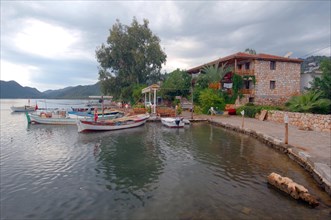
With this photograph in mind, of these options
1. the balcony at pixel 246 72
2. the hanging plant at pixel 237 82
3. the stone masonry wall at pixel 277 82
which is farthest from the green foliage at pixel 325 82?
the hanging plant at pixel 237 82

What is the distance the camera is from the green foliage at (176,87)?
40.7 meters

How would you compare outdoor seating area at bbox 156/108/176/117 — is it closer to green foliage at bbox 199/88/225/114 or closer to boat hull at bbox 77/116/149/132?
green foliage at bbox 199/88/225/114

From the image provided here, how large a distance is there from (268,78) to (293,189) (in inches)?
1158

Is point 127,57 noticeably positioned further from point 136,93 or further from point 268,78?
point 268,78

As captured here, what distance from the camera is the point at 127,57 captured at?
49531 millimetres

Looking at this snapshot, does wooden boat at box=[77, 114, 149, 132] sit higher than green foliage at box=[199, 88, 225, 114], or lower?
lower

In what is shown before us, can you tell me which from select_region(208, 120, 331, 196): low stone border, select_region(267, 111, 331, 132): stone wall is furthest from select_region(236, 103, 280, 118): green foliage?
select_region(208, 120, 331, 196): low stone border

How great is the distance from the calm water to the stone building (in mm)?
19547

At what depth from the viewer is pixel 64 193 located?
837cm

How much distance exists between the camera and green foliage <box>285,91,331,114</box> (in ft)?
68.5

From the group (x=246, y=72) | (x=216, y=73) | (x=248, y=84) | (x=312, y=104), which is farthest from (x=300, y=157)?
(x=216, y=73)

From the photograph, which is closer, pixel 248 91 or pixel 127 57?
pixel 248 91

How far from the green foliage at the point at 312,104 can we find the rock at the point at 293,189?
16174 mm

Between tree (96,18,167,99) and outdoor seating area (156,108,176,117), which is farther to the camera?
tree (96,18,167,99)
